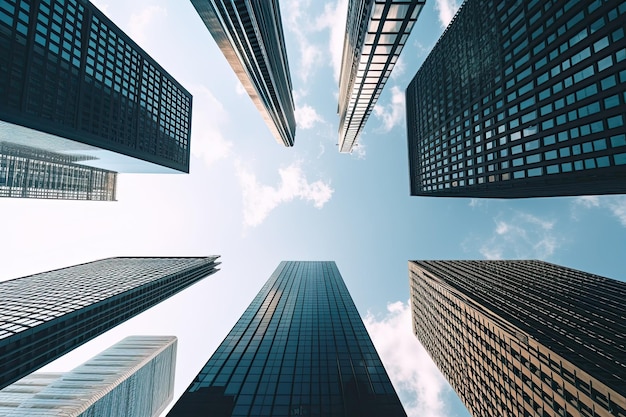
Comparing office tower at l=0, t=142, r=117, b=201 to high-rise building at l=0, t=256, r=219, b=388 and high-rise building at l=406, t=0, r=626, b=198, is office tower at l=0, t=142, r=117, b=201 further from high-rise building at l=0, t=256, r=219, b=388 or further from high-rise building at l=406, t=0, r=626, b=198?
high-rise building at l=406, t=0, r=626, b=198

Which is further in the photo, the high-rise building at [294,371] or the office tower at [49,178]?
the office tower at [49,178]

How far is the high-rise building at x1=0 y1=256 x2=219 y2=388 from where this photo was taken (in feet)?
217

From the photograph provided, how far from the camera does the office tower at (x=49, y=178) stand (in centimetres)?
13462

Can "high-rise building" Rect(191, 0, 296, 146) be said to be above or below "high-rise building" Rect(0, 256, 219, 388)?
above

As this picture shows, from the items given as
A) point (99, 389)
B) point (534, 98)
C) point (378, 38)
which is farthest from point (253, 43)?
point (99, 389)

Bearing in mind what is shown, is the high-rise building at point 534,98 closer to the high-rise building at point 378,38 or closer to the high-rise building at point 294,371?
the high-rise building at point 378,38

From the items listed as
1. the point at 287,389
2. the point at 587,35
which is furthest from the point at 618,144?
the point at 287,389

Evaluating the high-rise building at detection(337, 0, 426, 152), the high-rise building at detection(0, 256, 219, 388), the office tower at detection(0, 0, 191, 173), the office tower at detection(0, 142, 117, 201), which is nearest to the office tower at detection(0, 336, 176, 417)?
the high-rise building at detection(0, 256, 219, 388)

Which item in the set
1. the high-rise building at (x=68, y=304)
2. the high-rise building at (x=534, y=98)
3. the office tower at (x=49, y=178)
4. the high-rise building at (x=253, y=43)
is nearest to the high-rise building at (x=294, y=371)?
the high-rise building at (x=534, y=98)

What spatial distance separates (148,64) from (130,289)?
247 feet

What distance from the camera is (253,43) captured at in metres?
95.9

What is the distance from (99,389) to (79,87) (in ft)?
442

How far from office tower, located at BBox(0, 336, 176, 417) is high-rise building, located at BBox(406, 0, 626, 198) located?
15967cm

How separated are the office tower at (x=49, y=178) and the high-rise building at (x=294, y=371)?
102 meters
